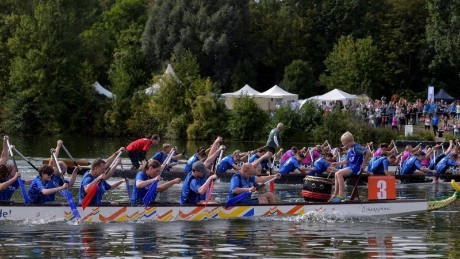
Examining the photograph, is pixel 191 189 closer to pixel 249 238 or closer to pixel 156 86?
pixel 249 238

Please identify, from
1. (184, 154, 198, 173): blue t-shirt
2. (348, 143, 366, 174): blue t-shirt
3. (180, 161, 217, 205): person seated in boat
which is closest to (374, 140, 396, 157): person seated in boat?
(184, 154, 198, 173): blue t-shirt

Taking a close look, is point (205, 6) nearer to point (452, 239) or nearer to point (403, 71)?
point (403, 71)

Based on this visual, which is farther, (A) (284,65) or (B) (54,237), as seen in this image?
(A) (284,65)

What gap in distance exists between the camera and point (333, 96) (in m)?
54.6

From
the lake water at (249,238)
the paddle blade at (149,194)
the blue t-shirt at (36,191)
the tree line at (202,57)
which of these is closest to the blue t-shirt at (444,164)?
the lake water at (249,238)

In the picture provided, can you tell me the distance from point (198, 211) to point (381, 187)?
4094 millimetres

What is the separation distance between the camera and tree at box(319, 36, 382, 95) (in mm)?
61844

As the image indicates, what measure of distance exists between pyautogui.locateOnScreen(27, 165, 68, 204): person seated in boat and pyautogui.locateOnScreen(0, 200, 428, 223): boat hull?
1.15 feet

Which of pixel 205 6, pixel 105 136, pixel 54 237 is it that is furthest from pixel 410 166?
pixel 205 6

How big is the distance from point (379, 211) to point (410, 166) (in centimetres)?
934

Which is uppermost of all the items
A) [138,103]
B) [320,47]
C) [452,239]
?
[320,47]

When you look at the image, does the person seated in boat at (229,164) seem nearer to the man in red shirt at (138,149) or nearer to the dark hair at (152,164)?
the man in red shirt at (138,149)

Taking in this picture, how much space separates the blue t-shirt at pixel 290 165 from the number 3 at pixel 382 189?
7663 mm

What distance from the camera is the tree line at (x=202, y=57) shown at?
53.8 metres
